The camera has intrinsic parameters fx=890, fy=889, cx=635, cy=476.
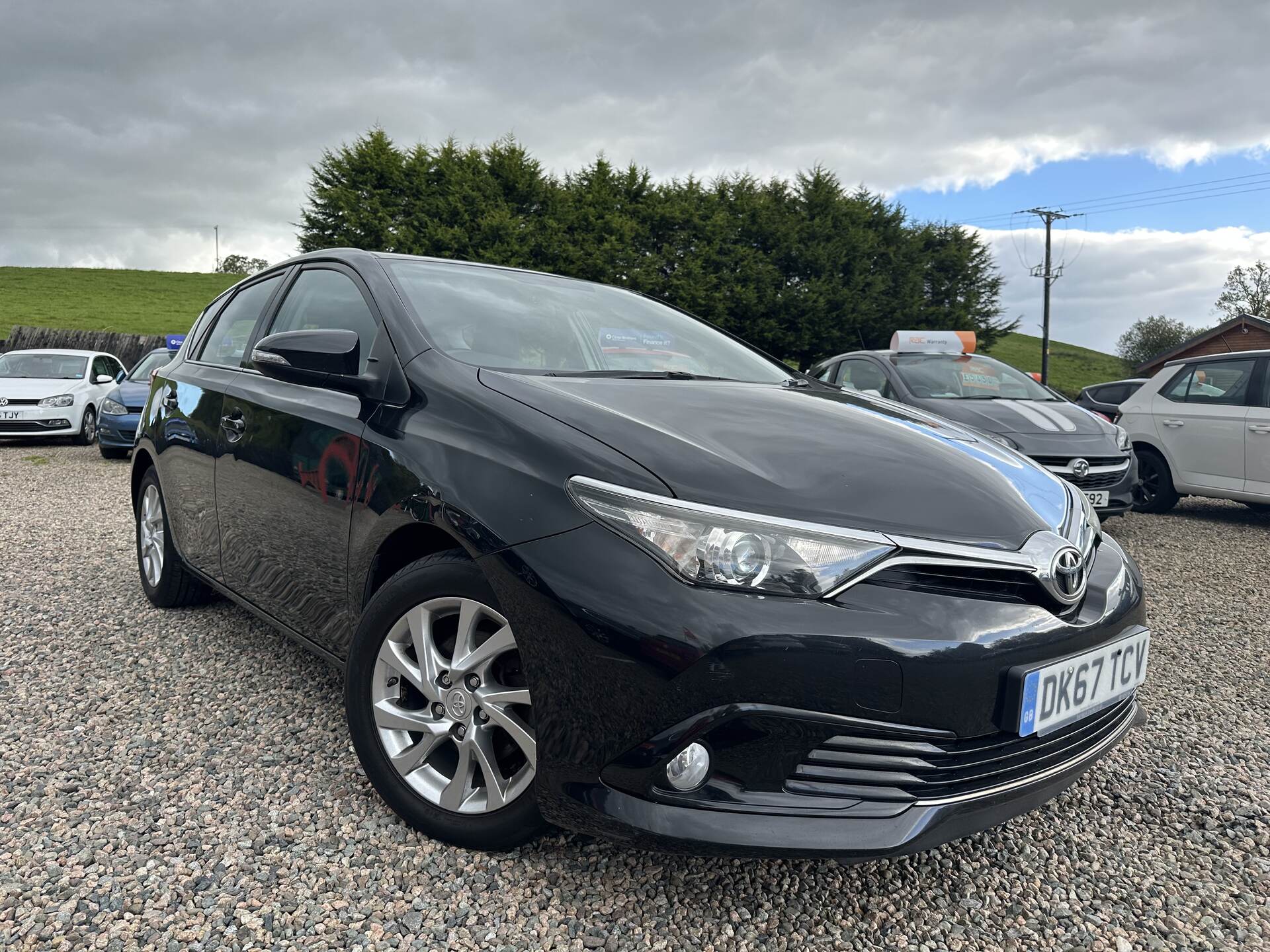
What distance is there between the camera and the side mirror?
2.33 meters

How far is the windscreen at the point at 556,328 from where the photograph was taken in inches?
97.0

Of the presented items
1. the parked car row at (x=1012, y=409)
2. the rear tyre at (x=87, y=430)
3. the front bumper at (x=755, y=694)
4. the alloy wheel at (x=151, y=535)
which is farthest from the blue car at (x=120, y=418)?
the front bumper at (x=755, y=694)

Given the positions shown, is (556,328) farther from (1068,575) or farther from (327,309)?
(1068,575)

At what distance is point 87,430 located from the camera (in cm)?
1273

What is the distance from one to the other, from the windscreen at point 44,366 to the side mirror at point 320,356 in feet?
41.6

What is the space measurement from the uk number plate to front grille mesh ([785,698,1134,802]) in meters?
0.07

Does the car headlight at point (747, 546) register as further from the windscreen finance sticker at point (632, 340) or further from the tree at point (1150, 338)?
the tree at point (1150, 338)

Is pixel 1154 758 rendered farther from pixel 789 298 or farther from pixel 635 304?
pixel 789 298

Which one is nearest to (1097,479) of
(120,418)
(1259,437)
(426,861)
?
(1259,437)

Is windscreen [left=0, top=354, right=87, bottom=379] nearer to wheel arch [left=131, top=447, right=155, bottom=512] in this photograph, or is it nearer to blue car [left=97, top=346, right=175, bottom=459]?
blue car [left=97, top=346, right=175, bottom=459]

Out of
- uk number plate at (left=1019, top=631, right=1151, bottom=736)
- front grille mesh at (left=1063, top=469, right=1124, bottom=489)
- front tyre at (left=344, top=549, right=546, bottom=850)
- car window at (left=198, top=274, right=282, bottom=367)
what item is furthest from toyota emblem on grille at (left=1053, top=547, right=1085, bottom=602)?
front grille mesh at (left=1063, top=469, right=1124, bottom=489)

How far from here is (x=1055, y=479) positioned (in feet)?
7.67

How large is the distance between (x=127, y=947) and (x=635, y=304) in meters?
2.39

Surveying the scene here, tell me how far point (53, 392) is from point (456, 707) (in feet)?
42.6
